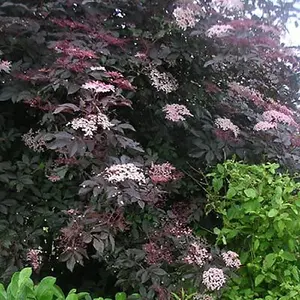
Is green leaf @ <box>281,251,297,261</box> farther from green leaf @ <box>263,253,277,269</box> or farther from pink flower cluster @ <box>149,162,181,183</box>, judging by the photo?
pink flower cluster @ <box>149,162,181,183</box>

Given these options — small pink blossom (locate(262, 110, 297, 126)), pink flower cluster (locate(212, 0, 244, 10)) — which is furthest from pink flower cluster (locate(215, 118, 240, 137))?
pink flower cluster (locate(212, 0, 244, 10))

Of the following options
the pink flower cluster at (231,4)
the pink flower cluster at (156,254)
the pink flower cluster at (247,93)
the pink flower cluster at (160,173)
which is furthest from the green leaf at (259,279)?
the pink flower cluster at (231,4)

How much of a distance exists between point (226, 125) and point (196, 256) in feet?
1.95

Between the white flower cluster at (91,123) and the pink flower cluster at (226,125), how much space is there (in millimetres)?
644

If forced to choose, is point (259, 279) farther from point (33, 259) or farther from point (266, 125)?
point (33, 259)

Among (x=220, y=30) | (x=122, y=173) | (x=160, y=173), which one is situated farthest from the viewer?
(x=220, y=30)

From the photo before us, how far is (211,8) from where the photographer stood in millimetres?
2238

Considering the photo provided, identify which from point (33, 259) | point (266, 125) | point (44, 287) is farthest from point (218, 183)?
point (44, 287)

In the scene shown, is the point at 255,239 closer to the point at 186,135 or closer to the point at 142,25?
the point at 186,135

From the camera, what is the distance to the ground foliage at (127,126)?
5.53ft

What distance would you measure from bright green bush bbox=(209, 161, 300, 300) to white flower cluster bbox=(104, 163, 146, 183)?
0.54 meters

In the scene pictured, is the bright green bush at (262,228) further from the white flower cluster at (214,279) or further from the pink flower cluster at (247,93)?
the pink flower cluster at (247,93)

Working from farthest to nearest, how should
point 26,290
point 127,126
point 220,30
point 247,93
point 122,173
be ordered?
point 247,93 → point 220,30 → point 127,126 → point 122,173 → point 26,290

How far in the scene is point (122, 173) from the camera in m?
1.57
